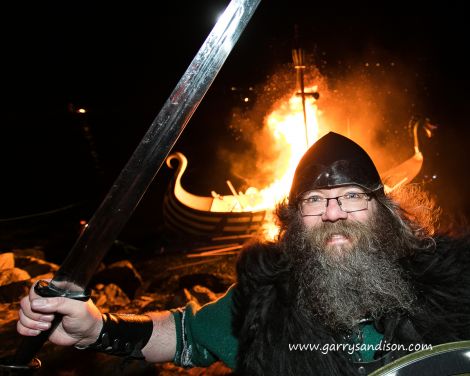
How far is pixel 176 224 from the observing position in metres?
11.1

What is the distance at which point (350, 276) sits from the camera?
1947 mm

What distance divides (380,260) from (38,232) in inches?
532

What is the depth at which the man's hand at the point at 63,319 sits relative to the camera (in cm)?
136

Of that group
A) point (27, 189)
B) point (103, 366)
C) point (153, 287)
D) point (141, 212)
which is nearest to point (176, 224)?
point (153, 287)

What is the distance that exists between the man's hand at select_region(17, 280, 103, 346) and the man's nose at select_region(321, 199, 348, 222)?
1450 millimetres

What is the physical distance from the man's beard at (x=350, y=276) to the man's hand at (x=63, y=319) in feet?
3.93

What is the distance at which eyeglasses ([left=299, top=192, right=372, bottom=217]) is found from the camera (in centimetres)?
209

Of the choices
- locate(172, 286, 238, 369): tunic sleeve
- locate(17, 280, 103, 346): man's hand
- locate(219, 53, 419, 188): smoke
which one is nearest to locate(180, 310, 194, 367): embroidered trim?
locate(172, 286, 238, 369): tunic sleeve

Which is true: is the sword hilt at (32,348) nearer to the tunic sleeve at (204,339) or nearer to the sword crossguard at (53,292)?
the sword crossguard at (53,292)

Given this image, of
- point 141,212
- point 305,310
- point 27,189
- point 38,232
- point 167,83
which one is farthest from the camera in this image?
point 167,83

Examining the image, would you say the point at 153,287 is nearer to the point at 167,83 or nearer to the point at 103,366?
the point at 103,366

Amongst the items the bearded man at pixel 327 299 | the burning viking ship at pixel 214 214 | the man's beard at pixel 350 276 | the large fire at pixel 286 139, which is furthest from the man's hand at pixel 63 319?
the burning viking ship at pixel 214 214

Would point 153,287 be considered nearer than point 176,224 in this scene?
Yes

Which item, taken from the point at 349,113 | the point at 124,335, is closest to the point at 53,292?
the point at 124,335
